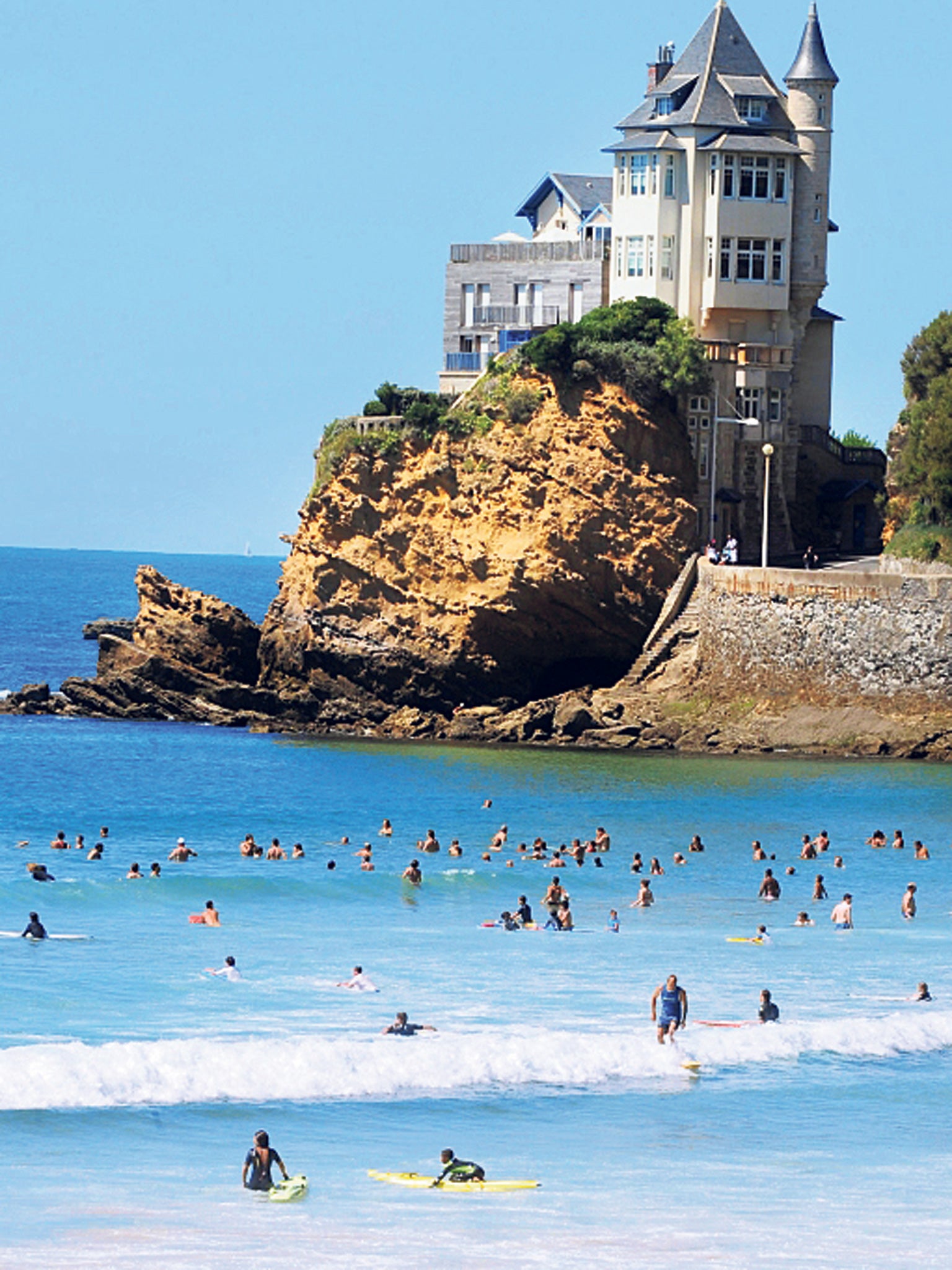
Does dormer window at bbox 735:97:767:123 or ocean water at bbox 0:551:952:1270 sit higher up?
dormer window at bbox 735:97:767:123

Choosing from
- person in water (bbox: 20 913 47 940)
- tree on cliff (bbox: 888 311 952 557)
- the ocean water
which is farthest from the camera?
tree on cliff (bbox: 888 311 952 557)

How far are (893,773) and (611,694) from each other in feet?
31.1

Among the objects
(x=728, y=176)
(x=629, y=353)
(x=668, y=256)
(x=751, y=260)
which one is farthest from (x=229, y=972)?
(x=728, y=176)

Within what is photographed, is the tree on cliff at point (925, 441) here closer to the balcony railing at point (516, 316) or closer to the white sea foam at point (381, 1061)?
the balcony railing at point (516, 316)

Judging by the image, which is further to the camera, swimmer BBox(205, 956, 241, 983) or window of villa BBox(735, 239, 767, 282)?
window of villa BBox(735, 239, 767, 282)

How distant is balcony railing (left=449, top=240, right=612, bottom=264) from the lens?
6762 cm

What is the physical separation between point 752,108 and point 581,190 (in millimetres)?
9637

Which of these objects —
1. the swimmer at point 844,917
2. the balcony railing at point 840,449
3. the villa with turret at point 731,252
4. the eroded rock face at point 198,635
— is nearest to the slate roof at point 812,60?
the villa with turret at point 731,252

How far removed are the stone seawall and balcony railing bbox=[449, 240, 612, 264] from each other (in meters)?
11.7

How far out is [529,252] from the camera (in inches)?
2712

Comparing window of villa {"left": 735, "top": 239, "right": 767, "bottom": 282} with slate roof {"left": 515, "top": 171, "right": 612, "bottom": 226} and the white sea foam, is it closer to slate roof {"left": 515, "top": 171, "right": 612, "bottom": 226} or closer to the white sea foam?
slate roof {"left": 515, "top": 171, "right": 612, "bottom": 226}

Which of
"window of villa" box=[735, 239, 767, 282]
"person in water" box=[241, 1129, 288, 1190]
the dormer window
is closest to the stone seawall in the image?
"window of villa" box=[735, 239, 767, 282]

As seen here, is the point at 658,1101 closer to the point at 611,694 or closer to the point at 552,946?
the point at 552,946

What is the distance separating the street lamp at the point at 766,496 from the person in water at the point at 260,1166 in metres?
39.2
